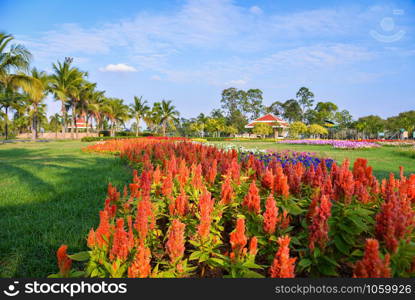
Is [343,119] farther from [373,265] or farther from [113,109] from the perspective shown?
A: [373,265]

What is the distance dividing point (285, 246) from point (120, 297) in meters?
0.88

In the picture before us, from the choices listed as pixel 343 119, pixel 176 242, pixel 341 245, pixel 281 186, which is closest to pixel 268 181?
pixel 281 186

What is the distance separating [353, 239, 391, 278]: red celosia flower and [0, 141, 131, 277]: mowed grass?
2.46 m

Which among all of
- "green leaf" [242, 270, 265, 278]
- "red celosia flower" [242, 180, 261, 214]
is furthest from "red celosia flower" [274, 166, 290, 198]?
"green leaf" [242, 270, 265, 278]

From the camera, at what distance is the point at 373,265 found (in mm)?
1225

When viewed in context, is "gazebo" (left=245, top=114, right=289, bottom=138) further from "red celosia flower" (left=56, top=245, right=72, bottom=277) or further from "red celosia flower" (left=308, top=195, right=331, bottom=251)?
"red celosia flower" (left=56, top=245, right=72, bottom=277)

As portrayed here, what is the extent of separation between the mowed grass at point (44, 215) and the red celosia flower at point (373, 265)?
2.46m

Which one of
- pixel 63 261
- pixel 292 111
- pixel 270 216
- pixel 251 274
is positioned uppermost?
pixel 292 111

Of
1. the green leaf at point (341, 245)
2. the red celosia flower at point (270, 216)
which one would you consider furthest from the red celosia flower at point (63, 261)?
the green leaf at point (341, 245)

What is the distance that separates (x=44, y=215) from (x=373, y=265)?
13.1ft

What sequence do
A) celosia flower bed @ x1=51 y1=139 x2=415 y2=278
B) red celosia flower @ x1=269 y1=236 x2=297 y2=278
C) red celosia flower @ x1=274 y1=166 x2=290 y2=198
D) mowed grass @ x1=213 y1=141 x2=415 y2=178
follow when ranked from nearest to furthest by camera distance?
1. red celosia flower @ x1=269 y1=236 x2=297 y2=278
2. celosia flower bed @ x1=51 y1=139 x2=415 y2=278
3. red celosia flower @ x1=274 y1=166 x2=290 y2=198
4. mowed grass @ x1=213 y1=141 x2=415 y2=178

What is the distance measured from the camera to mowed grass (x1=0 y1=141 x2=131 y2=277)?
2506 millimetres

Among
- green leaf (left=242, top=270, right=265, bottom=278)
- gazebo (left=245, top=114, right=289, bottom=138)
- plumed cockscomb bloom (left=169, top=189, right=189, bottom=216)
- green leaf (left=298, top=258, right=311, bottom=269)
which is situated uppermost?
gazebo (left=245, top=114, right=289, bottom=138)

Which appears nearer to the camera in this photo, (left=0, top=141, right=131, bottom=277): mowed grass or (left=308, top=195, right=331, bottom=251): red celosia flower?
(left=308, top=195, right=331, bottom=251): red celosia flower
